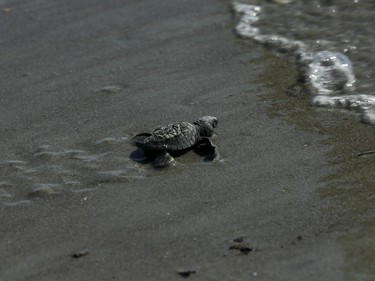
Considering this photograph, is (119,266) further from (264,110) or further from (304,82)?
(304,82)

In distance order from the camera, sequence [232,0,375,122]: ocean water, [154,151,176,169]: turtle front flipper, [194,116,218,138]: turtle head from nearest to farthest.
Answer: [154,151,176,169]: turtle front flipper
[194,116,218,138]: turtle head
[232,0,375,122]: ocean water

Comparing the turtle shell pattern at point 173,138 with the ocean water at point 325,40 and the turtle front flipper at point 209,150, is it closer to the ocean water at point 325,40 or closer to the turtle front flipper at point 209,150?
the turtle front flipper at point 209,150

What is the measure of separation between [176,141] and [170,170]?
177 millimetres

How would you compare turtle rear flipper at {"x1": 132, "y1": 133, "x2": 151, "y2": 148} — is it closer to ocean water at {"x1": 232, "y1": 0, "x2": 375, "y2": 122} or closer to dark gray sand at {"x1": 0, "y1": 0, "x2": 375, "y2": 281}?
dark gray sand at {"x1": 0, "y1": 0, "x2": 375, "y2": 281}

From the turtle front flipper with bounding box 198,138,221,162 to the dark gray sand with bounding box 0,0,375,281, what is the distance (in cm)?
Answer: 5

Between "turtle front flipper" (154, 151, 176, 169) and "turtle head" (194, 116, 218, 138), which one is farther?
"turtle head" (194, 116, 218, 138)

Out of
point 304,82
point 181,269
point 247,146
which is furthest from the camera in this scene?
point 304,82

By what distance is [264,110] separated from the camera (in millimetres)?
4543

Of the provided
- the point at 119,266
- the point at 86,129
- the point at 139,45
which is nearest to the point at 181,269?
the point at 119,266

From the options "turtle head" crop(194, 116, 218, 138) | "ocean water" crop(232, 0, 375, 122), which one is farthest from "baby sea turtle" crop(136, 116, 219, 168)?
"ocean water" crop(232, 0, 375, 122)

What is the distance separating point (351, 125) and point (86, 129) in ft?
5.01

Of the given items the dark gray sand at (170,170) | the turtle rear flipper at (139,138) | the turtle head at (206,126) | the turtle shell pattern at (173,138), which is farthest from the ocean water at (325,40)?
the turtle rear flipper at (139,138)

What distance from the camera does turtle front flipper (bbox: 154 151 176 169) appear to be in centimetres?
393

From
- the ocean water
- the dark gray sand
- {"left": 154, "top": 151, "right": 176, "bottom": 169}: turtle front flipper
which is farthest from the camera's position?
the ocean water
